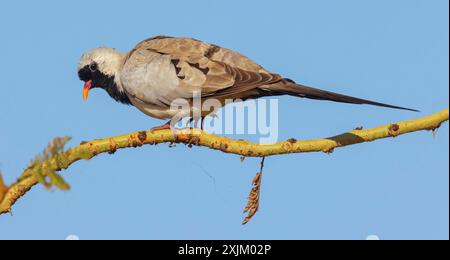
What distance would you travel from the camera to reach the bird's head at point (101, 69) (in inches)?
302

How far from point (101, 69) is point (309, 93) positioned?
3047 mm

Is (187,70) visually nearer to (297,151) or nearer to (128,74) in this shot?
(128,74)

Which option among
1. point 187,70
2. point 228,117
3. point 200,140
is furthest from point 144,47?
point 200,140

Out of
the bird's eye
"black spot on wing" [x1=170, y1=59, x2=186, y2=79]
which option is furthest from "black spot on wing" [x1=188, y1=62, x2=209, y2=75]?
the bird's eye

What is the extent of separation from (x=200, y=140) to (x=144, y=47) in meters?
2.82

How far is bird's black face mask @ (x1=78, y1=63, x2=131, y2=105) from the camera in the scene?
7.61 meters

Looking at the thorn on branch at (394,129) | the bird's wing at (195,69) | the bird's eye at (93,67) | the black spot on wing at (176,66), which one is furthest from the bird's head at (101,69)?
the thorn on branch at (394,129)

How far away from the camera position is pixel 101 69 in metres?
7.76

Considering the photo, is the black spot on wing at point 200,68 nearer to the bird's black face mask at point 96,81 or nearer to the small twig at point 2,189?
the bird's black face mask at point 96,81

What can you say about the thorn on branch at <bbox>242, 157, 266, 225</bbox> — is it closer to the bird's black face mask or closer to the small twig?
the small twig

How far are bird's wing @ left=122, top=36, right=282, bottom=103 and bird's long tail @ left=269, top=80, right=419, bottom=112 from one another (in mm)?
119

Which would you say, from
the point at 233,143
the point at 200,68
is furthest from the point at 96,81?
the point at 233,143

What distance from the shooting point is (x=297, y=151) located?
394 cm

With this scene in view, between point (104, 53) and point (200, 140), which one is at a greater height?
point (104, 53)
